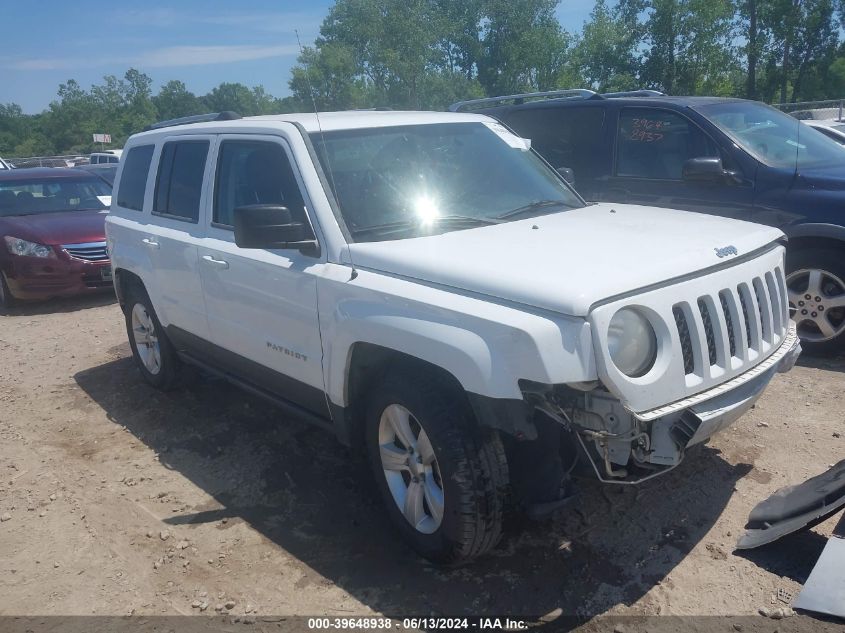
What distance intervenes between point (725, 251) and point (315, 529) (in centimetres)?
239

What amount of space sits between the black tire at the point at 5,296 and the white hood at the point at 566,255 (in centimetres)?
766

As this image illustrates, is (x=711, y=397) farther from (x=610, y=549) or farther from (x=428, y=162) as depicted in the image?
(x=428, y=162)

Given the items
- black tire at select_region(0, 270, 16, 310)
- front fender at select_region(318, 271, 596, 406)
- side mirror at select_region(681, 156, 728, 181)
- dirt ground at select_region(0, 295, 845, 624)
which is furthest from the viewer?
black tire at select_region(0, 270, 16, 310)

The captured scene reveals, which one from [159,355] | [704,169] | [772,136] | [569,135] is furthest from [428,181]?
[772,136]

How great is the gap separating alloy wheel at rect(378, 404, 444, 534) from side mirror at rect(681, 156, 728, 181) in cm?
346

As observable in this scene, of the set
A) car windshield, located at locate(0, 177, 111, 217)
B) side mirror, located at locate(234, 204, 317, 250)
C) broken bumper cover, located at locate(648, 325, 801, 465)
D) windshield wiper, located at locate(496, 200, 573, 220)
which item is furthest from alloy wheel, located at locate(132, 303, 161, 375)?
car windshield, located at locate(0, 177, 111, 217)

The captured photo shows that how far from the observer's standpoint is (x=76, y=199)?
10.5 m

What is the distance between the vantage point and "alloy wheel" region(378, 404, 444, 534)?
129 inches

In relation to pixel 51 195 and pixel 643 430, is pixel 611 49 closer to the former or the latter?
pixel 51 195

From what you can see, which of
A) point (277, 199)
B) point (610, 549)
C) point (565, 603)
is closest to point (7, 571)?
point (277, 199)

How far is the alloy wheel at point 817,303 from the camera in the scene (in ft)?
17.8

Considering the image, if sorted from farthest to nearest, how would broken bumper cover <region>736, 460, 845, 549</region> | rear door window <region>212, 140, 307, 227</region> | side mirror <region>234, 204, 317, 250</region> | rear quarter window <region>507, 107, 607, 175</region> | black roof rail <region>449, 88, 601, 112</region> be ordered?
black roof rail <region>449, 88, 601, 112</region>
rear quarter window <region>507, 107, 607, 175</region>
rear door window <region>212, 140, 307, 227</region>
side mirror <region>234, 204, 317, 250</region>
broken bumper cover <region>736, 460, 845, 549</region>

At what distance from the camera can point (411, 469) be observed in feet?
11.1

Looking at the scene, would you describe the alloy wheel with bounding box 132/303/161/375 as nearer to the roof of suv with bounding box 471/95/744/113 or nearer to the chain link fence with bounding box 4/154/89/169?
the roof of suv with bounding box 471/95/744/113
